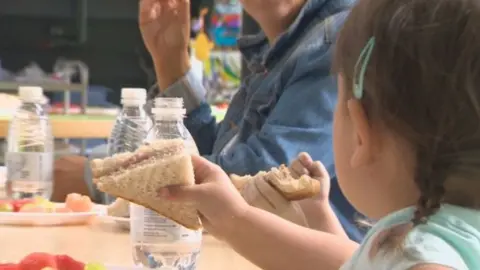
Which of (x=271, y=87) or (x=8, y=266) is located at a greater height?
(x=271, y=87)

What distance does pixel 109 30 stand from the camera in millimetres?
4629

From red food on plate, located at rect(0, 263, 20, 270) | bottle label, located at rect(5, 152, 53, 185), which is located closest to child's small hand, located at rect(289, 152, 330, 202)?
red food on plate, located at rect(0, 263, 20, 270)

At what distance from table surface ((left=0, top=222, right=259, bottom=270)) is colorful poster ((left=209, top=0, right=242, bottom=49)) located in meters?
3.18

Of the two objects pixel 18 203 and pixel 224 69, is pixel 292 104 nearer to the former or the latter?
pixel 18 203

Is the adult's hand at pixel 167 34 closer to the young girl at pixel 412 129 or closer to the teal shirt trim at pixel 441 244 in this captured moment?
the young girl at pixel 412 129

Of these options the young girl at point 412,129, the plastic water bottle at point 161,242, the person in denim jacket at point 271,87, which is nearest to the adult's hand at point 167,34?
the person in denim jacket at point 271,87

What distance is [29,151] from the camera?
1.54 metres

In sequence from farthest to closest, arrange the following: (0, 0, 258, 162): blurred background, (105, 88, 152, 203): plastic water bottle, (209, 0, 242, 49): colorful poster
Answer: (209, 0, 242, 49): colorful poster < (0, 0, 258, 162): blurred background < (105, 88, 152, 203): plastic water bottle

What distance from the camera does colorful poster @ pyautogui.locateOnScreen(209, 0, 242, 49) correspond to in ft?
14.5

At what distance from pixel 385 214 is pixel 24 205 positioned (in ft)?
2.55

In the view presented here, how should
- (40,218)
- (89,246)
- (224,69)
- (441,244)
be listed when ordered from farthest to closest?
1. (224,69)
2. (40,218)
3. (89,246)
4. (441,244)

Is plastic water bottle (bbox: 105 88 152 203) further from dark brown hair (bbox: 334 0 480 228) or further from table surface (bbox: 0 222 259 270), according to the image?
dark brown hair (bbox: 334 0 480 228)

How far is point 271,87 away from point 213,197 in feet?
1.98

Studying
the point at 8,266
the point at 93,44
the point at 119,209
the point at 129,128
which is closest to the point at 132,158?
the point at 8,266
